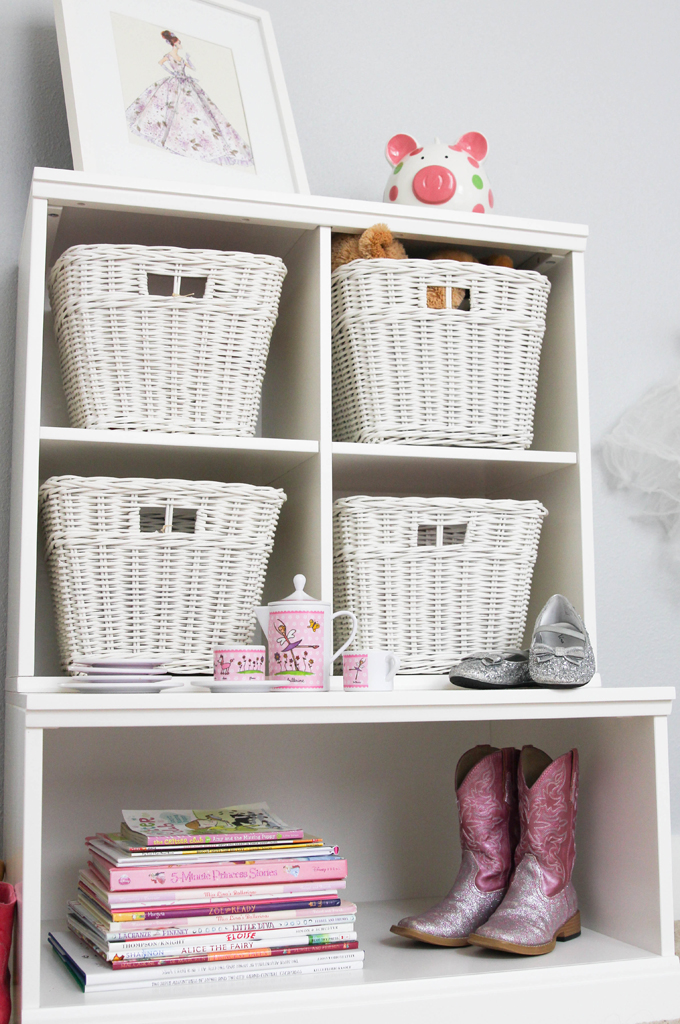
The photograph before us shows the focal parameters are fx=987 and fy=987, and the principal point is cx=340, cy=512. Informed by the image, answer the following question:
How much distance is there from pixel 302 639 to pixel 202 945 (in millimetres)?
361

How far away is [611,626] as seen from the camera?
174 cm

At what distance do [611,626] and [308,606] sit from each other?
736 mm

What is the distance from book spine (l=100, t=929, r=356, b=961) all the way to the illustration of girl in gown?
101 centimetres

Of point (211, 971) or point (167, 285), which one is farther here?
point (167, 285)

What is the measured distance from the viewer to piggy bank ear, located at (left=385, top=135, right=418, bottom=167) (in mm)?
1509

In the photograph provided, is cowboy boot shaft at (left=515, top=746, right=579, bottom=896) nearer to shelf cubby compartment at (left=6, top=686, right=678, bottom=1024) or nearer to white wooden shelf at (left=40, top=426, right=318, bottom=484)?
shelf cubby compartment at (left=6, top=686, right=678, bottom=1024)

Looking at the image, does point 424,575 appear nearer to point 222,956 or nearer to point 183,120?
point 222,956

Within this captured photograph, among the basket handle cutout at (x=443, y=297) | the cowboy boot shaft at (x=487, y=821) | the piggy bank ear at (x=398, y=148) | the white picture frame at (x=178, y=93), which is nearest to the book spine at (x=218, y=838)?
the cowboy boot shaft at (x=487, y=821)

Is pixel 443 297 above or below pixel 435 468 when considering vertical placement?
above

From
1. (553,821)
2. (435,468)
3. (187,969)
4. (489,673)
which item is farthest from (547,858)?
(435,468)

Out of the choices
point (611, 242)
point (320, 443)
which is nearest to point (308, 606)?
point (320, 443)

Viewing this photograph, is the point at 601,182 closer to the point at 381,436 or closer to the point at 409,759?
the point at 381,436

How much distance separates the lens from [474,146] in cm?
150

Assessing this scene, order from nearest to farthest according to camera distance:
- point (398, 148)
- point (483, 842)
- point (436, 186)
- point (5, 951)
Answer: point (5, 951)
point (483, 842)
point (436, 186)
point (398, 148)
